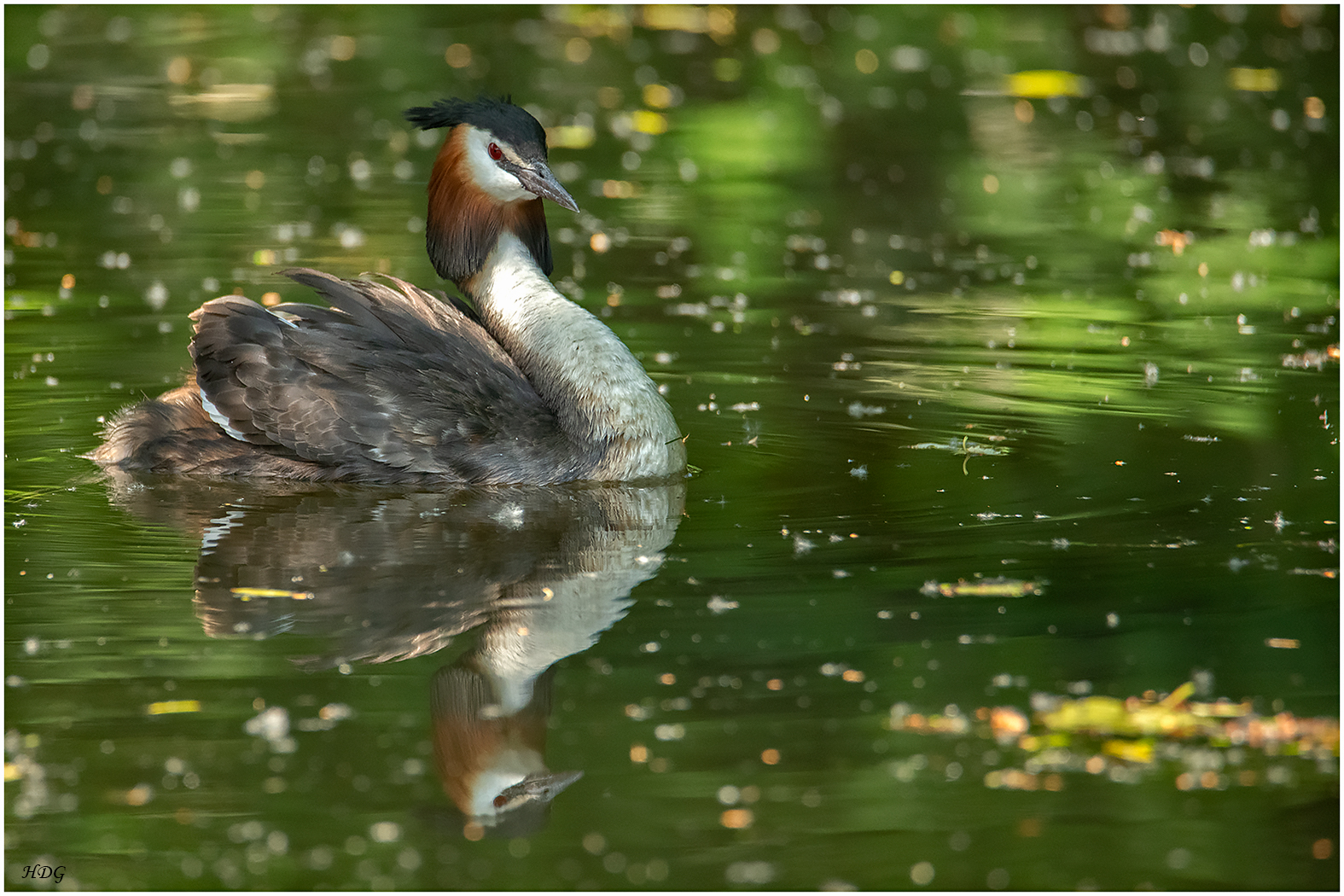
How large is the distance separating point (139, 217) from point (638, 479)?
24.6ft

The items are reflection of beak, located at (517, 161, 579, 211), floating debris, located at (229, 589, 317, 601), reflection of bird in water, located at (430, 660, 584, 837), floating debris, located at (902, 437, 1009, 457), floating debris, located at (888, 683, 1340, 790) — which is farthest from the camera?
floating debris, located at (902, 437, 1009, 457)

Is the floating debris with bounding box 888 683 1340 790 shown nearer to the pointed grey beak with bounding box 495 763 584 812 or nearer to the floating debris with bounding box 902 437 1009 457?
the pointed grey beak with bounding box 495 763 584 812

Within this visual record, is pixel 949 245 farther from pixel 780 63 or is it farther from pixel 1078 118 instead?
pixel 780 63

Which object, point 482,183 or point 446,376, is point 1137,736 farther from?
point 482,183

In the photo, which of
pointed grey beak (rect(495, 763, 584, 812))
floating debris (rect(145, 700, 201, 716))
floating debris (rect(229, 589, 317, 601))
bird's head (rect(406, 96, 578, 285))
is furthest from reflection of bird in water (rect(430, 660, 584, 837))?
bird's head (rect(406, 96, 578, 285))

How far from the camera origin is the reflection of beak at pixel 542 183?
7734 millimetres

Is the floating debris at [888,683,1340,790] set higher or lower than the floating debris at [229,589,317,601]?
lower

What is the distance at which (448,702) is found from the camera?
5500 mm

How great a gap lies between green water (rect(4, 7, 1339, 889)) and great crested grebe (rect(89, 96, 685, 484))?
0.19m

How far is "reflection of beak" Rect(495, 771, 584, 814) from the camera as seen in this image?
16.2 ft

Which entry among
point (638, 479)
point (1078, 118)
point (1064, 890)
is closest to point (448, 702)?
point (1064, 890)

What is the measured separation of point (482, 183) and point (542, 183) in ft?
1.07

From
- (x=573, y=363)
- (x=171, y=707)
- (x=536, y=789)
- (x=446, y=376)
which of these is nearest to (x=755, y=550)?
(x=573, y=363)

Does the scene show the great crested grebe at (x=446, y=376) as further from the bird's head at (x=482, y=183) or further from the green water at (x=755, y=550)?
the green water at (x=755, y=550)
